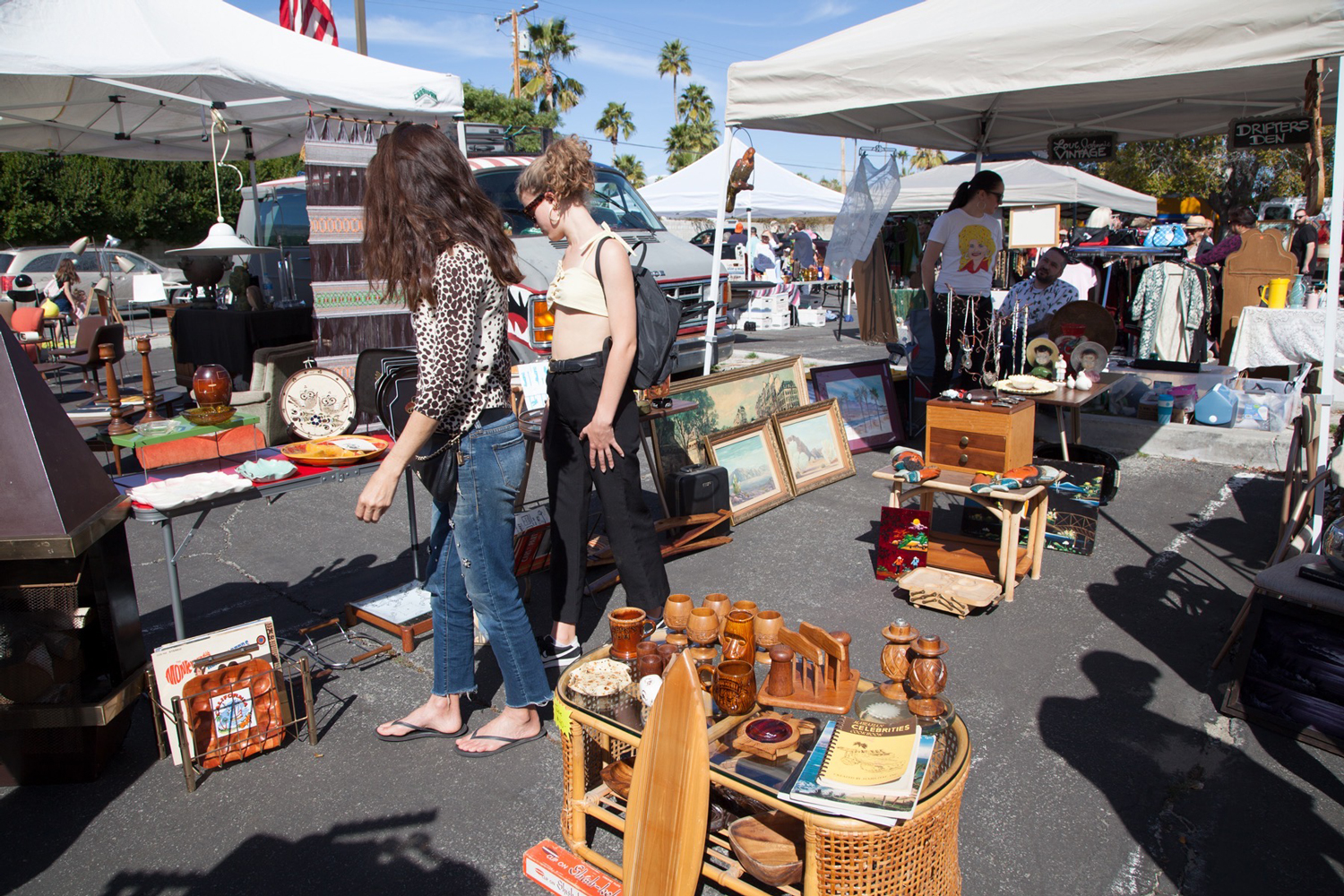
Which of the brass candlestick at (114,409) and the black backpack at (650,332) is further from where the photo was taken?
the brass candlestick at (114,409)

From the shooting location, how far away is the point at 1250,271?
29.3ft

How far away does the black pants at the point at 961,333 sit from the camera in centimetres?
602

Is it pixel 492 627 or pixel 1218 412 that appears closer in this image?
pixel 492 627

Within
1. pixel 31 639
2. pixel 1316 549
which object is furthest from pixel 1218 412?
pixel 31 639

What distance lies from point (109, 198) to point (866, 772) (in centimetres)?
3448

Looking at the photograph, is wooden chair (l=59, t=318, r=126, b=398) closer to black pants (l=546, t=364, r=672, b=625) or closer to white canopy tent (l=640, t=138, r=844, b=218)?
black pants (l=546, t=364, r=672, b=625)

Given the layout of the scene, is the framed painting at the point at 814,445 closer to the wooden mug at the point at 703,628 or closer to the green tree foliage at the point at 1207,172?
the wooden mug at the point at 703,628

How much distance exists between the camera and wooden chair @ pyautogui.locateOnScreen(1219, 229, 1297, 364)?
8.81m

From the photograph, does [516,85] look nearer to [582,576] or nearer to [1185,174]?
[1185,174]

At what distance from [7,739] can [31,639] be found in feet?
1.11

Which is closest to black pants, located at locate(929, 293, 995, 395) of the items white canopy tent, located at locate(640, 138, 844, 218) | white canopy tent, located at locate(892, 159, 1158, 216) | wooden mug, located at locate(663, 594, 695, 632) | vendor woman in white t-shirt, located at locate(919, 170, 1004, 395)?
vendor woman in white t-shirt, located at locate(919, 170, 1004, 395)

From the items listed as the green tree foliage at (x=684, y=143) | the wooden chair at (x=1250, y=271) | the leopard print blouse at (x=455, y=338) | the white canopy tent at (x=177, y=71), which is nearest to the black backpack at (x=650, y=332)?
the leopard print blouse at (x=455, y=338)

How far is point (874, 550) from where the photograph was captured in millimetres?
4754

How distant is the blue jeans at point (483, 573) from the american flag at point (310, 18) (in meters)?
8.34
